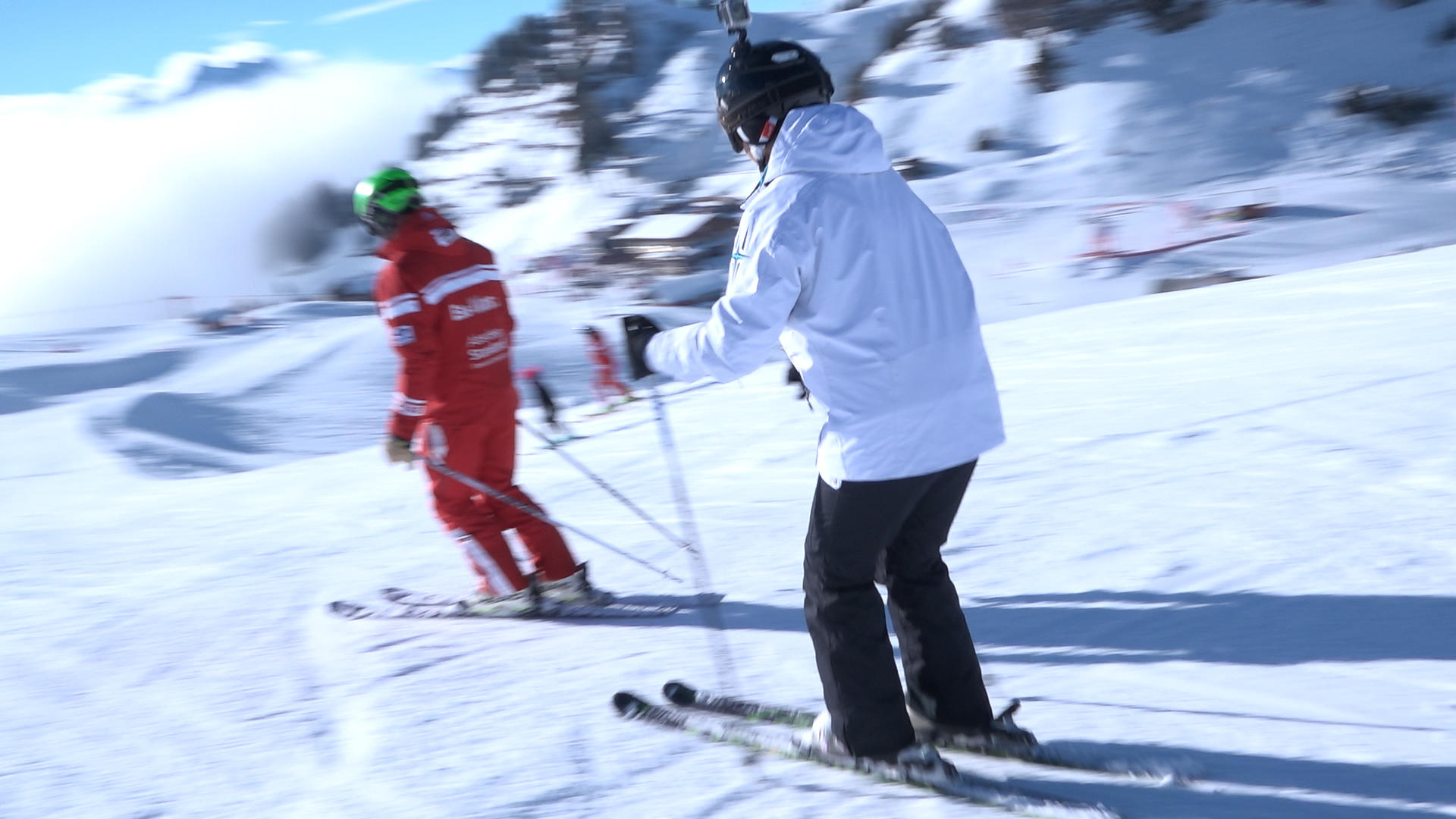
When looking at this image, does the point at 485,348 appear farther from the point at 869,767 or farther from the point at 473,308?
the point at 869,767

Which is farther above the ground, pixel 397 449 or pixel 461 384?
pixel 461 384

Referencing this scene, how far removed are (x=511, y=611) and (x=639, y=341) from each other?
173 centimetres

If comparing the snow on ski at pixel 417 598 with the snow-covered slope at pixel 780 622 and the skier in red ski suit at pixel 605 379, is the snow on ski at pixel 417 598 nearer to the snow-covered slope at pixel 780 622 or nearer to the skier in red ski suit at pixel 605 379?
the snow-covered slope at pixel 780 622

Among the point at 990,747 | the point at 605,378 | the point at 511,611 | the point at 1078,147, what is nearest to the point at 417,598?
the point at 511,611

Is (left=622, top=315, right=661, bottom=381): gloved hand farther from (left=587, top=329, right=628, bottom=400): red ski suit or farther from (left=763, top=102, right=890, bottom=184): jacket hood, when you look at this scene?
(left=587, top=329, right=628, bottom=400): red ski suit

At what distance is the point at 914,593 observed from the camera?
2408 millimetres

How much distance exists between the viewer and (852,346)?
6.92ft

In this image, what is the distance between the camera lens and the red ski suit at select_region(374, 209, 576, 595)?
141 inches

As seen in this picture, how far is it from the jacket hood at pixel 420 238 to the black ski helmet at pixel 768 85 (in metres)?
1.58

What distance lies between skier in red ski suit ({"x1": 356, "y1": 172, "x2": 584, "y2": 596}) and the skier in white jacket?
143 centimetres

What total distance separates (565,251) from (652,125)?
1330cm

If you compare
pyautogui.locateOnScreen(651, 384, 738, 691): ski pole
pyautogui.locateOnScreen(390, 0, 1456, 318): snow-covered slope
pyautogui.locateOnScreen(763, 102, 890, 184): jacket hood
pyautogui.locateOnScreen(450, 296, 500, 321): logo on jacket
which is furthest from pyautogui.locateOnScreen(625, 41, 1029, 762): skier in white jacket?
pyautogui.locateOnScreen(390, 0, 1456, 318): snow-covered slope

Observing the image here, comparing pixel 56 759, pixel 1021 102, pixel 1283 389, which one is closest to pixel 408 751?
pixel 56 759

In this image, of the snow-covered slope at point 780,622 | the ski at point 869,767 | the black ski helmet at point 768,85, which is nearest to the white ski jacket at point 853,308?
the black ski helmet at point 768,85
